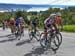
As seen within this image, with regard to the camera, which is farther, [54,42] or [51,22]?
[54,42]

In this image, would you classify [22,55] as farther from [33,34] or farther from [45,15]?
[45,15]

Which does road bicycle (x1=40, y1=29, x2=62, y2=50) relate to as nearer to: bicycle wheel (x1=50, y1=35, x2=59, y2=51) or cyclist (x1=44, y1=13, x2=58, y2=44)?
bicycle wheel (x1=50, y1=35, x2=59, y2=51)

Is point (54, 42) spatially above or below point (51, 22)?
below

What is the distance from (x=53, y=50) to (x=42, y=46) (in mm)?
Answer: 1361

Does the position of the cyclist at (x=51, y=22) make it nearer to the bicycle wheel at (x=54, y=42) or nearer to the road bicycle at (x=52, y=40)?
the road bicycle at (x=52, y=40)

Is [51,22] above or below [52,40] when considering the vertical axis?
above

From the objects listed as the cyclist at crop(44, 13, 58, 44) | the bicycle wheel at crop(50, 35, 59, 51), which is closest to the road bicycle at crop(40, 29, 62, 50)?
the bicycle wheel at crop(50, 35, 59, 51)

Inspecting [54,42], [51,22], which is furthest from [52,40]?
[51,22]

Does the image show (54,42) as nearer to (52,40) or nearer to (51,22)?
(52,40)

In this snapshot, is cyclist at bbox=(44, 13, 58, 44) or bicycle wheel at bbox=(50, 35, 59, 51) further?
bicycle wheel at bbox=(50, 35, 59, 51)

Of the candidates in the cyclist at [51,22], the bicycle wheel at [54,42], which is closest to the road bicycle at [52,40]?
the bicycle wheel at [54,42]

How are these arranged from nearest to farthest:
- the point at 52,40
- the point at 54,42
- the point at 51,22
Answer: the point at 51,22, the point at 54,42, the point at 52,40

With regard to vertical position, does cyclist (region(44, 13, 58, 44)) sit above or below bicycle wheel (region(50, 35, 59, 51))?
above

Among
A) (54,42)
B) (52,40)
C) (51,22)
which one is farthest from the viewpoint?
(52,40)
